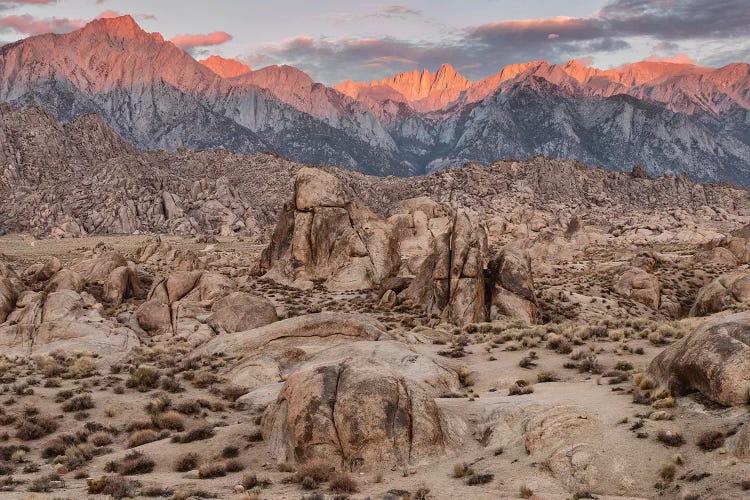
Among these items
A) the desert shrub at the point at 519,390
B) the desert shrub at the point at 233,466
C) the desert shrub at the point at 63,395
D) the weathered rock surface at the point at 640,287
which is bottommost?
the weathered rock surface at the point at 640,287

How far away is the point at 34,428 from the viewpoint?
749 inches

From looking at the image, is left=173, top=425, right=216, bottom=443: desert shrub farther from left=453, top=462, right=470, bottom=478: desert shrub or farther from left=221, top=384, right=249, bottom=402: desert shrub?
left=453, top=462, right=470, bottom=478: desert shrub

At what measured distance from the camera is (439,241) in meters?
45.8

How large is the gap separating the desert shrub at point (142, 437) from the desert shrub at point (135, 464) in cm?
176

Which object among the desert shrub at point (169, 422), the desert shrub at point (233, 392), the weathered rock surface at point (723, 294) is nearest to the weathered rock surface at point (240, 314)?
the desert shrub at point (233, 392)

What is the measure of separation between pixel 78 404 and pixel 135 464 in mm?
7308

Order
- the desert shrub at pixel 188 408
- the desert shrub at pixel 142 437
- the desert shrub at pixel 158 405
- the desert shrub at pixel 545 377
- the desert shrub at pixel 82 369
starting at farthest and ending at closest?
the desert shrub at pixel 82 369, the desert shrub at pixel 545 377, the desert shrub at pixel 188 408, the desert shrub at pixel 158 405, the desert shrub at pixel 142 437

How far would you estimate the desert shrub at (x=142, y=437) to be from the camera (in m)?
18.3

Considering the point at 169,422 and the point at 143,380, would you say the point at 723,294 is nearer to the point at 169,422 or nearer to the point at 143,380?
the point at 169,422

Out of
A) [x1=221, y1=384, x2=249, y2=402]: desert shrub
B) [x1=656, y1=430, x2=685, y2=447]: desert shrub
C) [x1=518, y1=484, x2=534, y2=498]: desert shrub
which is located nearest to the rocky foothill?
[x1=656, y1=430, x2=685, y2=447]: desert shrub

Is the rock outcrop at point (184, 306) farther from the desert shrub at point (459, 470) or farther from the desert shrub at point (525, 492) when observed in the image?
the desert shrub at point (525, 492)

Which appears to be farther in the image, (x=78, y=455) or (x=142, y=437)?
(x=142, y=437)

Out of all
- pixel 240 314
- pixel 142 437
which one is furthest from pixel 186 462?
pixel 240 314

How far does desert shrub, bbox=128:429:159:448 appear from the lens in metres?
18.3
